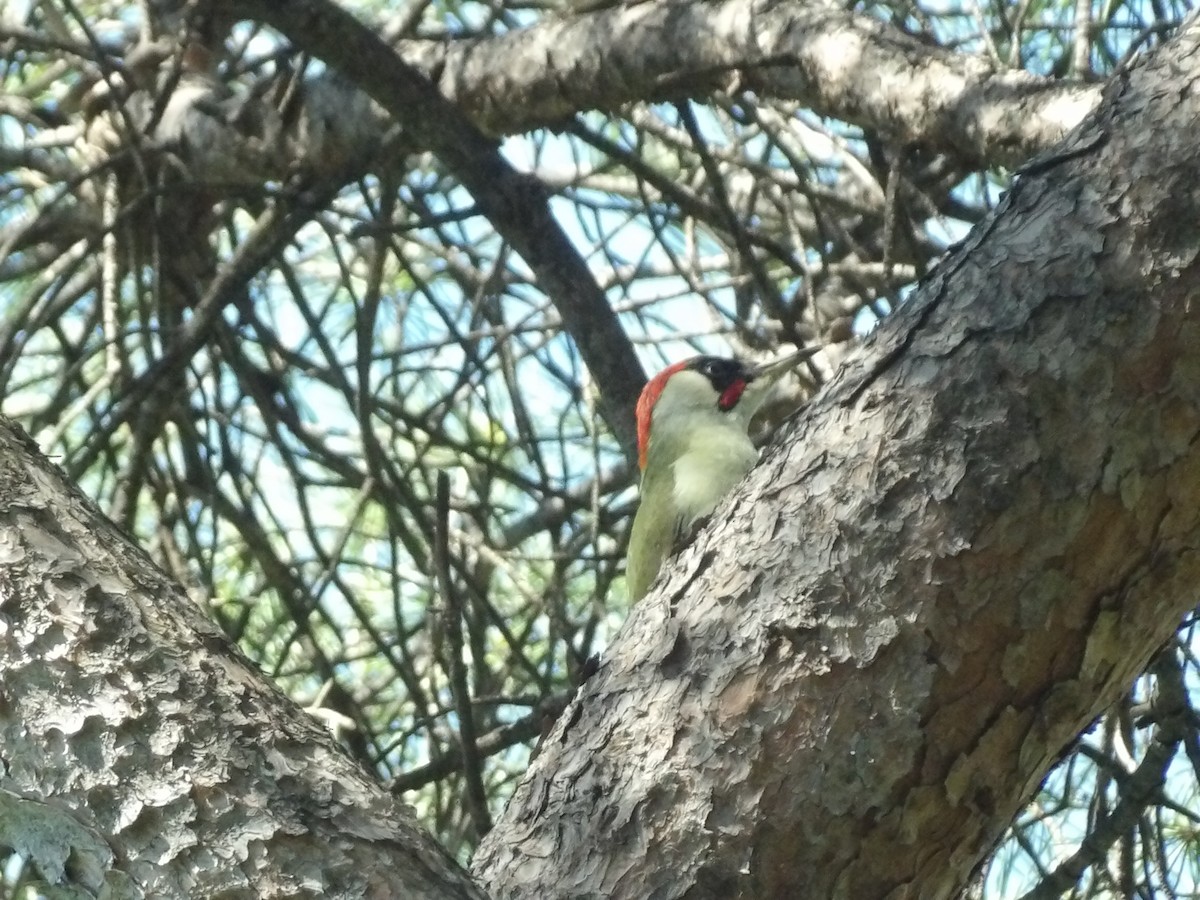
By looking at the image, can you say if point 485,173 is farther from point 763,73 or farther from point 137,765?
point 137,765

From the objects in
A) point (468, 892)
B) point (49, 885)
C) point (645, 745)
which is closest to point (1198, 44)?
point (645, 745)

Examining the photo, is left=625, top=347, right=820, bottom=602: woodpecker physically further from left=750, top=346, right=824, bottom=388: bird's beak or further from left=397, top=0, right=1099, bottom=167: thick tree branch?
left=397, top=0, right=1099, bottom=167: thick tree branch

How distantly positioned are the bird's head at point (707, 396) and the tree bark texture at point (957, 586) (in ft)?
6.34

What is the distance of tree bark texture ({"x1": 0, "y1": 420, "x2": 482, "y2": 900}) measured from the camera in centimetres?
147

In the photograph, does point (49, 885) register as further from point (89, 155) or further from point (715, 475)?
point (89, 155)

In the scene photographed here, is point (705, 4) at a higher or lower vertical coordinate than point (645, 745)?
higher

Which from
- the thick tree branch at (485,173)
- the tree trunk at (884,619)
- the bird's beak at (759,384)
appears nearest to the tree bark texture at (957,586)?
the tree trunk at (884,619)

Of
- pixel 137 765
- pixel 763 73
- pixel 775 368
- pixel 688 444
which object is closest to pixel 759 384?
pixel 775 368

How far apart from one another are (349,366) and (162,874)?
2.84 meters

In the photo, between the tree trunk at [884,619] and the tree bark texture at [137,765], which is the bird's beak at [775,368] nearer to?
the tree trunk at [884,619]

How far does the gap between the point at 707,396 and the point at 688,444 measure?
0.76 ft

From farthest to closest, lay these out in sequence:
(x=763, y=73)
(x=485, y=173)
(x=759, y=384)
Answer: (x=759, y=384) → (x=763, y=73) → (x=485, y=173)

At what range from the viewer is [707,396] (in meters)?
3.85

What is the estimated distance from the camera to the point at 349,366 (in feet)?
13.8
